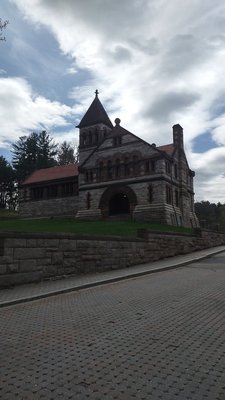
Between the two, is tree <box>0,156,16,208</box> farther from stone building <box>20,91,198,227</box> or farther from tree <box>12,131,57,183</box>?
stone building <box>20,91,198,227</box>

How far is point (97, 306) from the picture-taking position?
803cm

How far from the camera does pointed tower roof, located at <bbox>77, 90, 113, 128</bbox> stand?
57.2 meters

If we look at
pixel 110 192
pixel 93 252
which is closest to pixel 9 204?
pixel 110 192

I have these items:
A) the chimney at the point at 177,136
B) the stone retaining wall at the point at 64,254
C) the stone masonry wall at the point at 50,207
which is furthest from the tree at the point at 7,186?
the stone retaining wall at the point at 64,254

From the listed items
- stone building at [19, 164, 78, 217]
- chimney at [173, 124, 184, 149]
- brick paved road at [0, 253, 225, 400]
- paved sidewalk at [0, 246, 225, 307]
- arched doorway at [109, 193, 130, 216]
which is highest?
chimney at [173, 124, 184, 149]

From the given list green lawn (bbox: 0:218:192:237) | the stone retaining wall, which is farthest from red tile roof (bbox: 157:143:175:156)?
the stone retaining wall

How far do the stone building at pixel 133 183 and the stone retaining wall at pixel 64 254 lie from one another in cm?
2550

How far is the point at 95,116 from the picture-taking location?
2270 inches

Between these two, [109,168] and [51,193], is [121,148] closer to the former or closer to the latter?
[109,168]

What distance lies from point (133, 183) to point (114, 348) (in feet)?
136

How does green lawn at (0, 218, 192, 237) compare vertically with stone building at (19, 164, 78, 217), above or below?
below

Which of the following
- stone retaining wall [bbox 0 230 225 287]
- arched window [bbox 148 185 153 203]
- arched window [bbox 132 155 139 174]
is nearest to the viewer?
stone retaining wall [bbox 0 230 225 287]

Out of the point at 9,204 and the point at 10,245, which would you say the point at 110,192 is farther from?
the point at 9,204

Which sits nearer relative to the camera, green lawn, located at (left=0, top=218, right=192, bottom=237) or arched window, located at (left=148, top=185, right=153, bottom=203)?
green lawn, located at (left=0, top=218, right=192, bottom=237)
